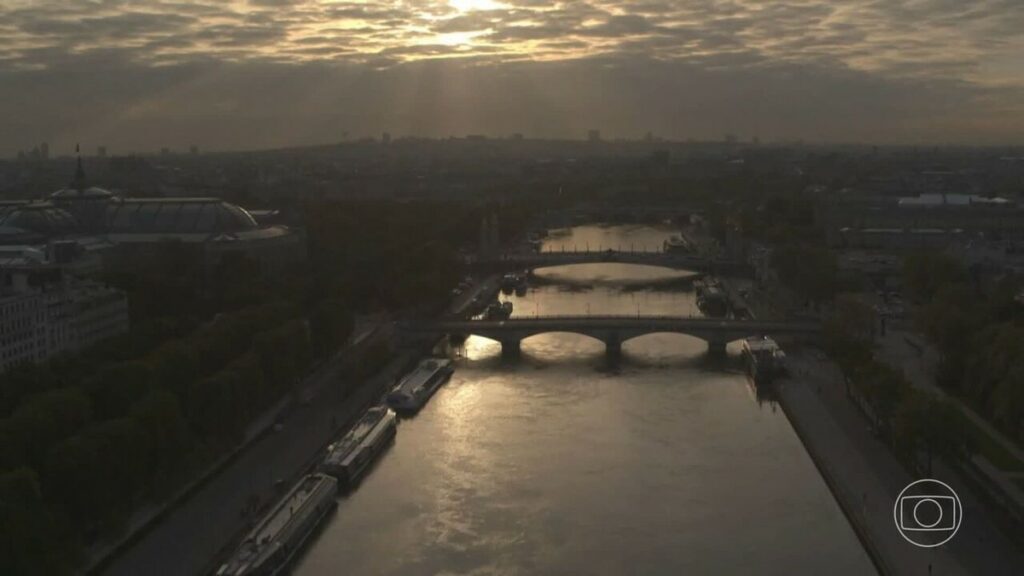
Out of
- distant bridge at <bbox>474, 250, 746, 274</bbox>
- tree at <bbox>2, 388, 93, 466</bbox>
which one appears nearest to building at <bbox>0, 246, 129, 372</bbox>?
tree at <bbox>2, 388, 93, 466</bbox>

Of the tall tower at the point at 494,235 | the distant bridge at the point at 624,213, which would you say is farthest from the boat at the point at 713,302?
the distant bridge at the point at 624,213

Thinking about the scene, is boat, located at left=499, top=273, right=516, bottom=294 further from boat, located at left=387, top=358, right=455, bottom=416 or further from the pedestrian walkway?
the pedestrian walkway

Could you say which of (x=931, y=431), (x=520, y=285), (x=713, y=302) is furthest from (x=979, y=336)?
(x=520, y=285)

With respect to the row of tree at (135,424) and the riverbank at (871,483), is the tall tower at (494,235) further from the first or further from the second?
the row of tree at (135,424)

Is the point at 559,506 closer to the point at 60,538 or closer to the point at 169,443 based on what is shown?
the point at 169,443

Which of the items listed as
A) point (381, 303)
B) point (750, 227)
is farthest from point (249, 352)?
point (750, 227)

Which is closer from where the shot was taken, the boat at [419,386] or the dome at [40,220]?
the boat at [419,386]
